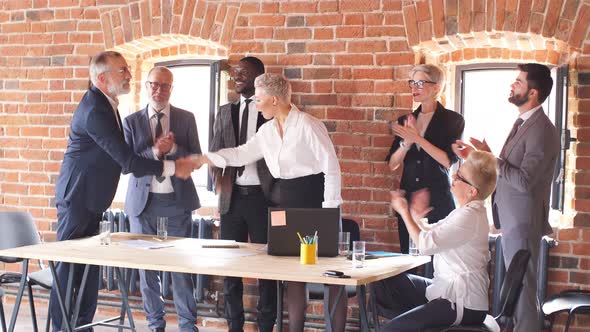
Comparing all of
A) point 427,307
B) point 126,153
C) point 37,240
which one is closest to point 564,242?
point 427,307

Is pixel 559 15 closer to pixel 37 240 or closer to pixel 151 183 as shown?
pixel 151 183

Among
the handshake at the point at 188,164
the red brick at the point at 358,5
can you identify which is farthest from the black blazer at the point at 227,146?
the red brick at the point at 358,5

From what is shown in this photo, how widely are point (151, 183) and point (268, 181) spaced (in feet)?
2.68

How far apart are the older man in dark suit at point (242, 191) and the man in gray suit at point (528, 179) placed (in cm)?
150

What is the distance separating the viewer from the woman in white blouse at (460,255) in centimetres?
389

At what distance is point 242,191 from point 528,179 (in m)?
1.84

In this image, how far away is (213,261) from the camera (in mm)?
4062

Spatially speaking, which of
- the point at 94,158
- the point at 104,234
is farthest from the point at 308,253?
the point at 94,158

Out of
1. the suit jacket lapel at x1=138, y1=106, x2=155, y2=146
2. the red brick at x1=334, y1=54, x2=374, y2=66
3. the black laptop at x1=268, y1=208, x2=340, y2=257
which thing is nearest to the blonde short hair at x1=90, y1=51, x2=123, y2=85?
the suit jacket lapel at x1=138, y1=106, x2=155, y2=146

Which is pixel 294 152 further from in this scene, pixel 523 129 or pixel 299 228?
pixel 523 129

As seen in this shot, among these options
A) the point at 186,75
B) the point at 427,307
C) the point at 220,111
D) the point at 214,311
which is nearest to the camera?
the point at 427,307

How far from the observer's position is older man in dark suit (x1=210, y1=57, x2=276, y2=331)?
5402mm

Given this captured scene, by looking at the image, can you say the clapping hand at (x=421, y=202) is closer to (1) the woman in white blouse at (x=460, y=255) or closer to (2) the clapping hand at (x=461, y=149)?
(2) the clapping hand at (x=461, y=149)

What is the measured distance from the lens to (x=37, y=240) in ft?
17.8
